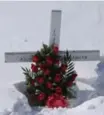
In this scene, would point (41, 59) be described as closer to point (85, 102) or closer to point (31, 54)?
point (31, 54)

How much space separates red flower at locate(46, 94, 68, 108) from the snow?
27mm

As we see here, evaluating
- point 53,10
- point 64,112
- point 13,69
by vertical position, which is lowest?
point 64,112

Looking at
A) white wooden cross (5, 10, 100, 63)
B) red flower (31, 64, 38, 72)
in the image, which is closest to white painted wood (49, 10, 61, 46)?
white wooden cross (5, 10, 100, 63)

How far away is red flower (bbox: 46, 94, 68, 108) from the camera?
123cm

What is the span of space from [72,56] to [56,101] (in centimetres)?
20

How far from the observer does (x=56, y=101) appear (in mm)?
1235

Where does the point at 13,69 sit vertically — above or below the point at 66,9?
below

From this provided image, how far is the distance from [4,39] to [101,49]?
393mm

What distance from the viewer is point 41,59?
49.0 inches

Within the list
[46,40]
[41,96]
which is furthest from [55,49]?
[41,96]

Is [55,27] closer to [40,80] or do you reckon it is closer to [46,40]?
[46,40]

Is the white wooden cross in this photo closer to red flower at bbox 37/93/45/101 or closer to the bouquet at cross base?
the bouquet at cross base

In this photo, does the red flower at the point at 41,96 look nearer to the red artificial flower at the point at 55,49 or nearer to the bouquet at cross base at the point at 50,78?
the bouquet at cross base at the point at 50,78

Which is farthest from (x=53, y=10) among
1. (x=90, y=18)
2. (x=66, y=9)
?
(x=90, y=18)
